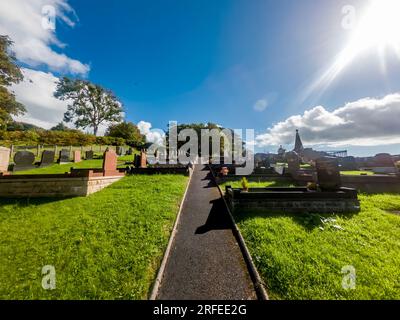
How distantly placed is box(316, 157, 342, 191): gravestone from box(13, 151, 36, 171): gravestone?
2090 cm

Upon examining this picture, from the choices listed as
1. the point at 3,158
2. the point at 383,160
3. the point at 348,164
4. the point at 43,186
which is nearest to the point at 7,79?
the point at 3,158

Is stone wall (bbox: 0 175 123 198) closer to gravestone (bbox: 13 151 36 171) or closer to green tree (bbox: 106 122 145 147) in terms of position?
gravestone (bbox: 13 151 36 171)

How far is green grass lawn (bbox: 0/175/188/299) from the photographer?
347 centimetres

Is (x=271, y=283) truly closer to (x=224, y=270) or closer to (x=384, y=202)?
(x=224, y=270)

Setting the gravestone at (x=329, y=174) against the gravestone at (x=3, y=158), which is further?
the gravestone at (x=3, y=158)

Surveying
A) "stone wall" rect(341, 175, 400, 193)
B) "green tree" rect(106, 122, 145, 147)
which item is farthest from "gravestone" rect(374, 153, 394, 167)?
"green tree" rect(106, 122, 145, 147)

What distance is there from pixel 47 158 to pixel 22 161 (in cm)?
211

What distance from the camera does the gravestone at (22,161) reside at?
14.0 m

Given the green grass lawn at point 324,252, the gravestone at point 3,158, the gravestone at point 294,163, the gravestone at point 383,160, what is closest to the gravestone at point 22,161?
the gravestone at point 3,158

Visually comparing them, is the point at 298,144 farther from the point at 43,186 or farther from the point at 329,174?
the point at 43,186

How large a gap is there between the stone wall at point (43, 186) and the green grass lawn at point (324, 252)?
7.92 m

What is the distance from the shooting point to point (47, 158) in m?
16.4

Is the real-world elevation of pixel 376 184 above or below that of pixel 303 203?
above

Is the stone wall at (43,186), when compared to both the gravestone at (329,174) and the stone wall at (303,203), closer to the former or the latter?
the stone wall at (303,203)
